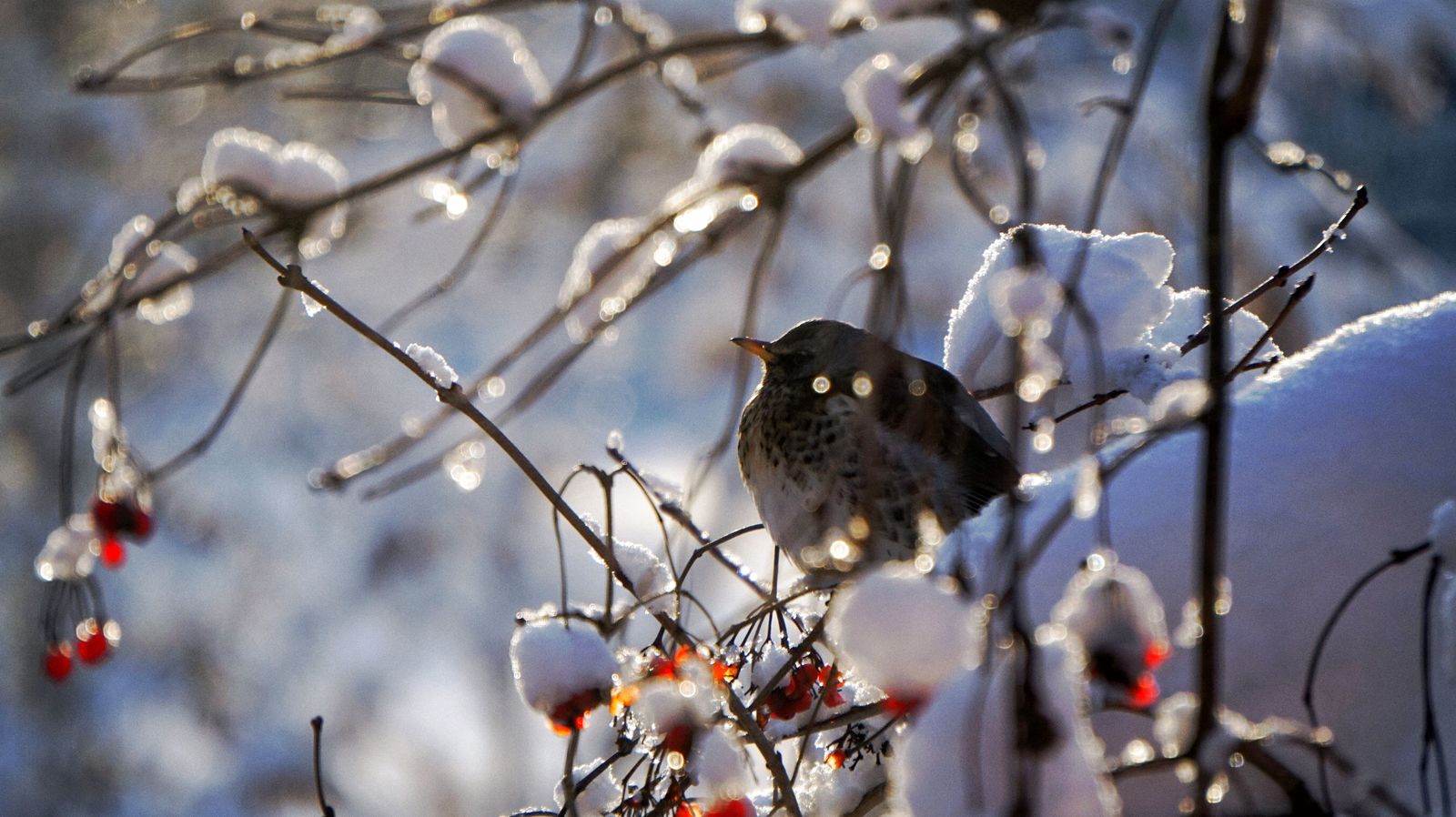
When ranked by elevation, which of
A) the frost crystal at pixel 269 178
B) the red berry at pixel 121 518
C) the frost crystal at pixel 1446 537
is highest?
the frost crystal at pixel 269 178

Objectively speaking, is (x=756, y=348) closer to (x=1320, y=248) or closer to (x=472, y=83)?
(x=472, y=83)

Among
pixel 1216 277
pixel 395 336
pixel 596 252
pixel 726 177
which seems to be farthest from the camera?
pixel 395 336

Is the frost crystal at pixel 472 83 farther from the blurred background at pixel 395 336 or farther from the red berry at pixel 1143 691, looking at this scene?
the blurred background at pixel 395 336

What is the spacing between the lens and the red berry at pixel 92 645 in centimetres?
155

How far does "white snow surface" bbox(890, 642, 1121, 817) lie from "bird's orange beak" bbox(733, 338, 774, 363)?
3.64 feet

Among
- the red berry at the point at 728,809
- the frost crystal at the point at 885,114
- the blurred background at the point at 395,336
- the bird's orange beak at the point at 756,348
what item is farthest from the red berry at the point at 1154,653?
the blurred background at the point at 395,336

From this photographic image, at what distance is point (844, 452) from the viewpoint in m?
1.78

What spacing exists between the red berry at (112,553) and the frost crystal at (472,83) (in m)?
0.69

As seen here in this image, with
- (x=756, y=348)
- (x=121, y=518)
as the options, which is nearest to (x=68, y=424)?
(x=121, y=518)

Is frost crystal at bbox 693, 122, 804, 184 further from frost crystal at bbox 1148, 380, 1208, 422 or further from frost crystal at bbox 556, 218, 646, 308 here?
frost crystal at bbox 1148, 380, 1208, 422

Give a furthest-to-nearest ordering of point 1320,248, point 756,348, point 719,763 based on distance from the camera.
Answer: point 756,348, point 1320,248, point 719,763

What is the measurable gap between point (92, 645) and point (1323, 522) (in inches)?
56.8

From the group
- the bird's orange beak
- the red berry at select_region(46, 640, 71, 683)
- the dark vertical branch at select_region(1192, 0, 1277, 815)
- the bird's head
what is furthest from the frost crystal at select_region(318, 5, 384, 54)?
the dark vertical branch at select_region(1192, 0, 1277, 815)

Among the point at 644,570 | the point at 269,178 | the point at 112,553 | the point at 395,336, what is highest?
the point at 395,336
